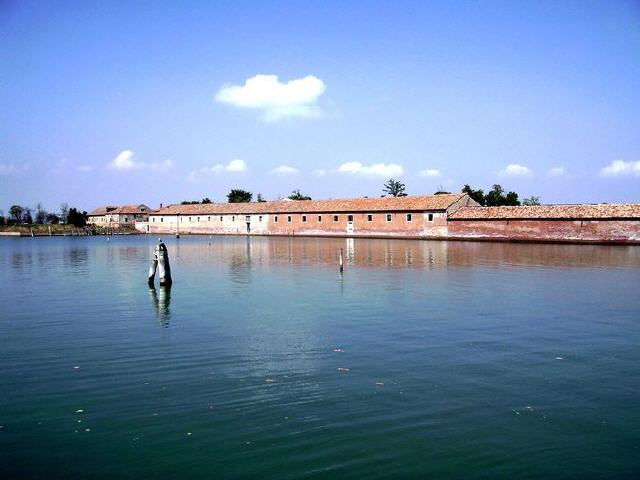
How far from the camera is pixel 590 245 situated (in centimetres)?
4356

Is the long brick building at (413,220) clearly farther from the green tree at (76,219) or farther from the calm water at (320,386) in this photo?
the calm water at (320,386)

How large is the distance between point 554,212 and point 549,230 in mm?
1729

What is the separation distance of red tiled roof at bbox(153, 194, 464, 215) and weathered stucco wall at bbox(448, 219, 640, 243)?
3.56m

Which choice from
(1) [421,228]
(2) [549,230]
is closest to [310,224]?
(1) [421,228]

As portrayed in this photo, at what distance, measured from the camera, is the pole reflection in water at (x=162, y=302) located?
13.0 meters

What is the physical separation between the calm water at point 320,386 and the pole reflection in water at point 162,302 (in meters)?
0.10

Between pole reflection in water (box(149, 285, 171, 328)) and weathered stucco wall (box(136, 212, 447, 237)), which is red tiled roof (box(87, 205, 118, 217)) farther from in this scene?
pole reflection in water (box(149, 285, 171, 328))

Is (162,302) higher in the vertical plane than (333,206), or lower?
lower

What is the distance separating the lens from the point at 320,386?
7.85 meters

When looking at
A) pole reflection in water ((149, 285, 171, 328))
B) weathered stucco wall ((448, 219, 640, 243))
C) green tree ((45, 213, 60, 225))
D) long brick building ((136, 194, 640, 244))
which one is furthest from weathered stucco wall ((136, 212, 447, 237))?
pole reflection in water ((149, 285, 171, 328))

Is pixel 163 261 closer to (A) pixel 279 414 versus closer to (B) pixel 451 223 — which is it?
(A) pixel 279 414

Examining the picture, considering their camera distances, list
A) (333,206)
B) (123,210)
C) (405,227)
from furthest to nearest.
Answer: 1. (123,210)
2. (333,206)
3. (405,227)

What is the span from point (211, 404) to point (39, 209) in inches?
5165

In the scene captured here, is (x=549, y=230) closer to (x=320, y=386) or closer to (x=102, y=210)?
(x=320, y=386)
